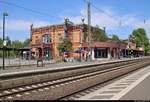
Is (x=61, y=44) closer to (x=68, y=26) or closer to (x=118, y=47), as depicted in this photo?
(x=68, y=26)

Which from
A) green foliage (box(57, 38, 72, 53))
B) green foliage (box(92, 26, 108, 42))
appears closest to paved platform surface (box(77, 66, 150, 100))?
green foliage (box(57, 38, 72, 53))

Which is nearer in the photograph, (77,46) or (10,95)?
(10,95)

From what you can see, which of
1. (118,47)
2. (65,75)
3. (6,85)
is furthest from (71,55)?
(6,85)

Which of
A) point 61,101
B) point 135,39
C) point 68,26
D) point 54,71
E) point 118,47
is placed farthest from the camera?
point 135,39

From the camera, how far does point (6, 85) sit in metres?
19.9

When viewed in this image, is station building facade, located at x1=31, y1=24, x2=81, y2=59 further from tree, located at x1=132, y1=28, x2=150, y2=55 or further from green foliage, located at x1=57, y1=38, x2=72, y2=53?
tree, located at x1=132, y1=28, x2=150, y2=55

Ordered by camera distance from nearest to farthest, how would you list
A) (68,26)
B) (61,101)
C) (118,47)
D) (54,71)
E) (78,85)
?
(61,101), (78,85), (54,71), (68,26), (118,47)

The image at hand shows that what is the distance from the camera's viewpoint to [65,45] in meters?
90.4

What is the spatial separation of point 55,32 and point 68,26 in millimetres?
4604

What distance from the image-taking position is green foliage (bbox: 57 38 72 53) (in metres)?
90.6

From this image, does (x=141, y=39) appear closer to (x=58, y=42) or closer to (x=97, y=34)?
(x=97, y=34)

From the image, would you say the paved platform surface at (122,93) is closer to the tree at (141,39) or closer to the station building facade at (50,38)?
the station building facade at (50,38)

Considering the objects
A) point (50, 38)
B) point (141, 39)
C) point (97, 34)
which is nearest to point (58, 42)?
point (50, 38)

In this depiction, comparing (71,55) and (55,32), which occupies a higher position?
(55,32)
